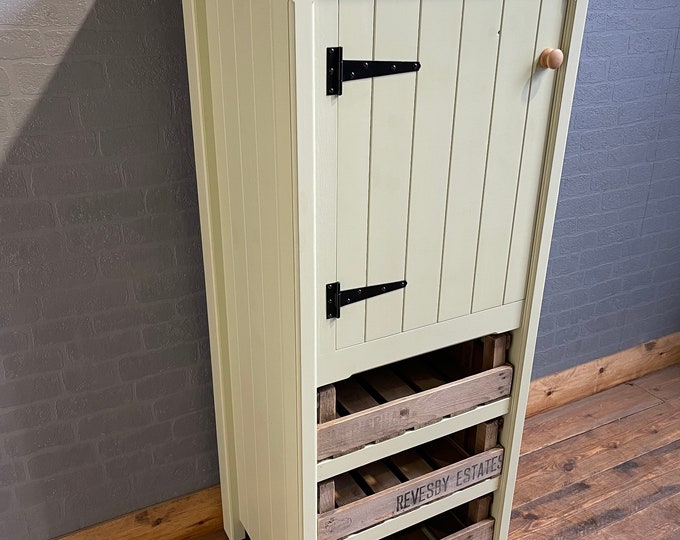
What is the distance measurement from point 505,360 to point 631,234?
1224mm

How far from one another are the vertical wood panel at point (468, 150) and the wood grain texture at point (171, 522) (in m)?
1.03

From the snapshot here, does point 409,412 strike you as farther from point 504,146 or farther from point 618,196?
point 618,196

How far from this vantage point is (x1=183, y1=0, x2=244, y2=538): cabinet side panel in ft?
5.17

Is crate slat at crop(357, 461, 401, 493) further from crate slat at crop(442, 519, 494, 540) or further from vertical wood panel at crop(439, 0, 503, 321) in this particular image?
vertical wood panel at crop(439, 0, 503, 321)

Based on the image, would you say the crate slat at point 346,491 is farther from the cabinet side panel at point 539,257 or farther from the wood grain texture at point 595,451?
the wood grain texture at point 595,451

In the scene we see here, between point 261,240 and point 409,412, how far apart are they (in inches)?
20.8

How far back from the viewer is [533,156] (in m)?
1.56

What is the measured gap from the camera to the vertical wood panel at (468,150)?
54.0 inches

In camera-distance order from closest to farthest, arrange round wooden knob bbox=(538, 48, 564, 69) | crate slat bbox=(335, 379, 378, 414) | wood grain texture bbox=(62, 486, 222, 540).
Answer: round wooden knob bbox=(538, 48, 564, 69), crate slat bbox=(335, 379, 378, 414), wood grain texture bbox=(62, 486, 222, 540)

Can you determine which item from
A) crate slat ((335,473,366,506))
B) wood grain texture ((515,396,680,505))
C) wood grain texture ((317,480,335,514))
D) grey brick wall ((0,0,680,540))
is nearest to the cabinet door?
wood grain texture ((317,480,335,514))

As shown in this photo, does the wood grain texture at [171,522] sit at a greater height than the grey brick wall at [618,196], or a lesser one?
lesser

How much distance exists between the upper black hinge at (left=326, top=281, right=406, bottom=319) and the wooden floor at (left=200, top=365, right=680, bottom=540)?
1.11 meters

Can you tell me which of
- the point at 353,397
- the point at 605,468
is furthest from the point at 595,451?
the point at 353,397

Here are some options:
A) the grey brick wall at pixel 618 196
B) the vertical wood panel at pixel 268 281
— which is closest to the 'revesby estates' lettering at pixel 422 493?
the vertical wood panel at pixel 268 281
